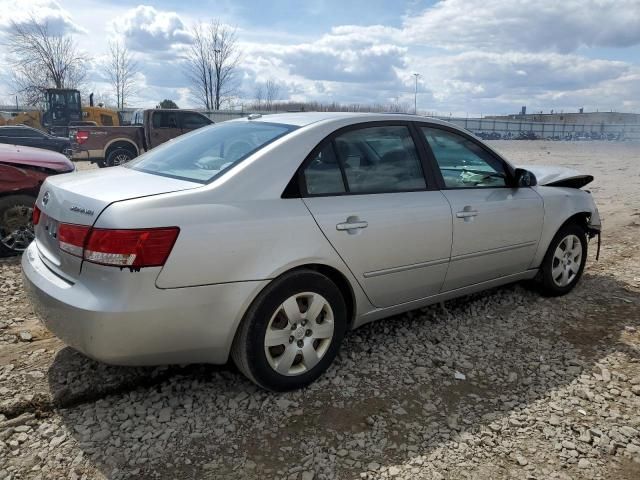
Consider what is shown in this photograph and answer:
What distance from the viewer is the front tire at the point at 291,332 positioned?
2.73m

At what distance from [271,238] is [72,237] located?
99 centimetres

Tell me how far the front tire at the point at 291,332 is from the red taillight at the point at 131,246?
1.91 feet

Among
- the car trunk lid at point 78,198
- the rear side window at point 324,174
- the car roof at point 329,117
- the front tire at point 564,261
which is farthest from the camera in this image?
the front tire at point 564,261

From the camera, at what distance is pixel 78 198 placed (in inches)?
103

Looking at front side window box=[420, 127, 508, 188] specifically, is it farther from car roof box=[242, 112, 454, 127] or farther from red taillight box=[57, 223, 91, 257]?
red taillight box=[57, 223, 91, 257]

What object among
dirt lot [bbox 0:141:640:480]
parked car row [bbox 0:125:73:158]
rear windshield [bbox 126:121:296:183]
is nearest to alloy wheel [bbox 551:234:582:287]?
dirt lot [bbox 0:141:640:480]

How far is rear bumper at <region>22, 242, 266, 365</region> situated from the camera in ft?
7.84

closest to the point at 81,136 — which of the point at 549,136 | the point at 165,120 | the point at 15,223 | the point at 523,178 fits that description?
the point at 165,120

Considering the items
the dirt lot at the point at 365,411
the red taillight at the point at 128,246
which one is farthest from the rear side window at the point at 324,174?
the dirt lot at the point at 365,411

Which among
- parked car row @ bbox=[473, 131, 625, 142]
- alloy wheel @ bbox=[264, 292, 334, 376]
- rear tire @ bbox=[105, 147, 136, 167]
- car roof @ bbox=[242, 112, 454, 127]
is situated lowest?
alloy wheel @ bbox=[264, 292, 334, 376]

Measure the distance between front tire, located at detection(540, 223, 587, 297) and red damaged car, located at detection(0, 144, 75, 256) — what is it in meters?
5.15

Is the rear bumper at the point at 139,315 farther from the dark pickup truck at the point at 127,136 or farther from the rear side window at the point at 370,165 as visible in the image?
the dark pickup truck at the point at 127,136

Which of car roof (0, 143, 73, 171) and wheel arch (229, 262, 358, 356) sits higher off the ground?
car roof (0, 143, 73, 171)

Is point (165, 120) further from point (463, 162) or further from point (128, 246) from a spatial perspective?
point (128, 246)
